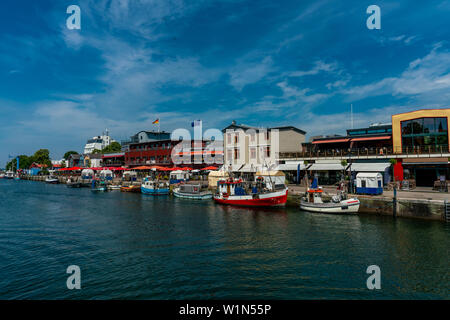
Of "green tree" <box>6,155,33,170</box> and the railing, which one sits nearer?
the railing

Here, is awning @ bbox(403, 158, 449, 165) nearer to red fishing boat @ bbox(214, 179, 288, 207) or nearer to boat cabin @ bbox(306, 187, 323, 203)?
boat cabin @ bbox(306, 187, 323, 203)

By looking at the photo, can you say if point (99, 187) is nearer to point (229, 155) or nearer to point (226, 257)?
point (229, 155)

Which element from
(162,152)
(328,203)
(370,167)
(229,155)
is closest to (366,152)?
(370,167)

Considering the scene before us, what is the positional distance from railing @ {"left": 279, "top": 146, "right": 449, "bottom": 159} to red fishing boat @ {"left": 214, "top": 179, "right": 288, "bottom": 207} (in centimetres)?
1064

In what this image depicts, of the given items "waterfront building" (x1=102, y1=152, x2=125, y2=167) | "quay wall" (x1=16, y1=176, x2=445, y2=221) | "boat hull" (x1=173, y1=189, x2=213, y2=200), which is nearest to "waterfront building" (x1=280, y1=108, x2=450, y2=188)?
"quay wall" (x1=16, y1=176, x2=445, y2=221)

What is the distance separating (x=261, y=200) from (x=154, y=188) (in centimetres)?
2690

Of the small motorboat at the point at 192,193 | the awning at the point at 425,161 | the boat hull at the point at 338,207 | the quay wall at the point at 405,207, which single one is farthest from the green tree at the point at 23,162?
the awning at the point at 425,161

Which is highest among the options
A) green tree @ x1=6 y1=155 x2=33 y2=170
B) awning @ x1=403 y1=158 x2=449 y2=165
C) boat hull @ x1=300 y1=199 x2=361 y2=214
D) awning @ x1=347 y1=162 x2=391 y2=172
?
green tree @ x1=6 y1=155 x2=33 y2=170

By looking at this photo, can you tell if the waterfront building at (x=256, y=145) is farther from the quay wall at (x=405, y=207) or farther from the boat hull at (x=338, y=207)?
the quay wall at (x=405, y=207)

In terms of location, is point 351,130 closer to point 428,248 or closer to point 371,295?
point 428,248

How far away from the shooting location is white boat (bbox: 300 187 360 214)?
1187 inches

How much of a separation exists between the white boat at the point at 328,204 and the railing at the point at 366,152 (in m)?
14.2

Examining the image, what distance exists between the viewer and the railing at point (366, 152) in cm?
3762

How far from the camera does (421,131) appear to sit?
39.3 metres
